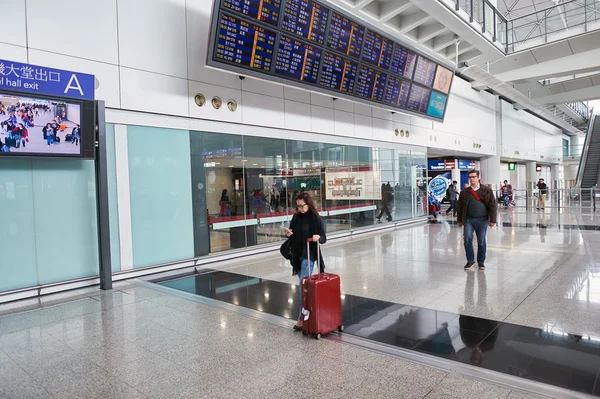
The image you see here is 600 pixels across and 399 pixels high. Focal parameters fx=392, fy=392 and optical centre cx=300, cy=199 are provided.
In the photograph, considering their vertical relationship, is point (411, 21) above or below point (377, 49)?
above

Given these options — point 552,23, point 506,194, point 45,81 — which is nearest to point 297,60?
point 45,81

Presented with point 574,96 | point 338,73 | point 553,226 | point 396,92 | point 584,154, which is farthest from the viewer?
point 584,154

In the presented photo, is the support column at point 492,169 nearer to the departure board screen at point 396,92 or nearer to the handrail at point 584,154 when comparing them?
the handrail at point 584,154

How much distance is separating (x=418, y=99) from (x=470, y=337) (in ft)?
35.3

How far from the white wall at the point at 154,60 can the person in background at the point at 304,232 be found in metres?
4.47

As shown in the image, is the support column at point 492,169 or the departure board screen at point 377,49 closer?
the departure board screen at point 377,49

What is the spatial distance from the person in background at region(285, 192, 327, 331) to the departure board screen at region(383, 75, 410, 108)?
27.4ft

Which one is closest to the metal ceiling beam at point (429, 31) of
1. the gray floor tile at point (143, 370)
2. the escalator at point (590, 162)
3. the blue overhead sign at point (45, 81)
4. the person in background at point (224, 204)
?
the person in background at point (224, 204)

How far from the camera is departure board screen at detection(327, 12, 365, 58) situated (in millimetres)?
9562

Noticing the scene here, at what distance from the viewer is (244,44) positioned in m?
7.89

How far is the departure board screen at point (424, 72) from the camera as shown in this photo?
12.9 meters

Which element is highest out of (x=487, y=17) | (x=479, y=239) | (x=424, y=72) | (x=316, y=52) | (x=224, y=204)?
(x=487, y=17)

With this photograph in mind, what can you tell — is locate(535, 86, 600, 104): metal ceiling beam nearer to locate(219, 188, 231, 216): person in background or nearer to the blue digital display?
the blue digital display

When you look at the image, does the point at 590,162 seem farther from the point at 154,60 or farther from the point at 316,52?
the point at 154,60
